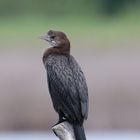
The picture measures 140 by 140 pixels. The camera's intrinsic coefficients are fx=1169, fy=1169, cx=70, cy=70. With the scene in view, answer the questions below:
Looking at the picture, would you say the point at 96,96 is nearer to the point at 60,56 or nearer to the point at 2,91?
the point at 2,91

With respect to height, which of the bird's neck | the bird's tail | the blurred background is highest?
the bird's neck

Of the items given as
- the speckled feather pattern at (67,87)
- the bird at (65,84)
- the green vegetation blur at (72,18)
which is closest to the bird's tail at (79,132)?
the bird at (65,84)

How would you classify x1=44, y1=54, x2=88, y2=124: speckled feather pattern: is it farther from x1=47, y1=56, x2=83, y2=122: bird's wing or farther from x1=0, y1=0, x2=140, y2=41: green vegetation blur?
x1=0, y1=0, x2=140, y2=41: green vegetation blur

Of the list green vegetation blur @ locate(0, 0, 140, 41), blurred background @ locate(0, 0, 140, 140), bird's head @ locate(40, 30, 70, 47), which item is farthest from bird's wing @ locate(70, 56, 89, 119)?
green vegetation blur @ locate(0, 0, 140, 41)

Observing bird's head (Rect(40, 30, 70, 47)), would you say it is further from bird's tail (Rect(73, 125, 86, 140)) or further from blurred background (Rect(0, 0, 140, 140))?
blurred background (Rect(0, 0, 140, 140))

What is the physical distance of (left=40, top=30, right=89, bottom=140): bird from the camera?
846 centimetres

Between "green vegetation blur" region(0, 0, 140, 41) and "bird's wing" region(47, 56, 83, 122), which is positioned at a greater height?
"bird's wing" region(47, 56, 83, 122)

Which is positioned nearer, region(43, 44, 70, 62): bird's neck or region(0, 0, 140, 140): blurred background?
region(43, 44, 70, 62): bird's neck

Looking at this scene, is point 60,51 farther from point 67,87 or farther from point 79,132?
point 79,132

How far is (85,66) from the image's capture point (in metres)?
16.2

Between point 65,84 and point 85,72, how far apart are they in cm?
715

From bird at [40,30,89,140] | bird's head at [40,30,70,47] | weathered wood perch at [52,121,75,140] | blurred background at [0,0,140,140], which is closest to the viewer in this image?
weathered wood perch at [52,121,75,140]

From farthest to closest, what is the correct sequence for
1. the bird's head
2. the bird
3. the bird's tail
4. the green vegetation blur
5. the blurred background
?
1. the green vegetation blur
2. the blurred background
3. the bird's head
4. the bird
5. the bird's tail

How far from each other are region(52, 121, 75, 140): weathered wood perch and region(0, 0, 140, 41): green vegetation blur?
403 inches
